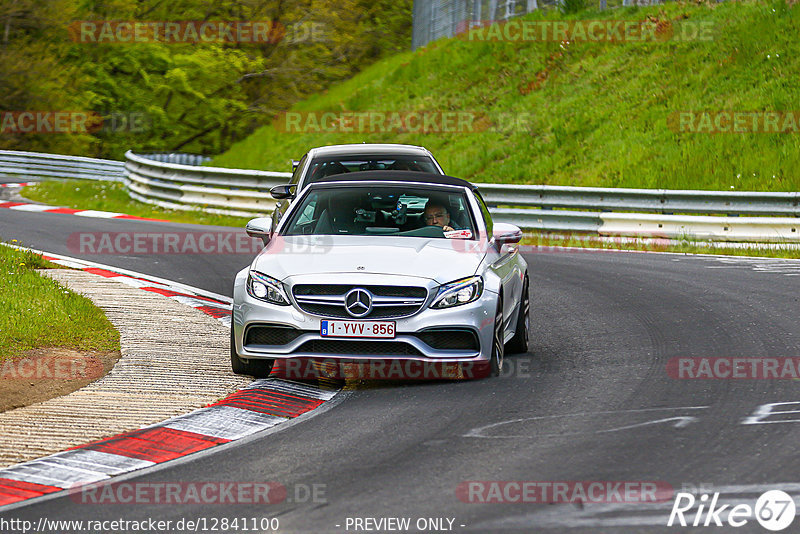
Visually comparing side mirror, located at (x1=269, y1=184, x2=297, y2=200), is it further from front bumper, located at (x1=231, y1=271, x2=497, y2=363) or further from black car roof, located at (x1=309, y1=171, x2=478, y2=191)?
front bumper, located at (x1=231, y1=271, x2=497, y2=363)

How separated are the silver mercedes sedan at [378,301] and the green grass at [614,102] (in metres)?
14.9

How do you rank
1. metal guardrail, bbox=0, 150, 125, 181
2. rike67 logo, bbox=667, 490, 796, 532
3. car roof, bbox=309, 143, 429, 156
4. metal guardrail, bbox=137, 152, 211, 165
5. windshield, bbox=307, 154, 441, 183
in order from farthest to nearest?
metal guardrail, bbox=137, 152, 211, 165 → metal guardrail, bbox=0, 150, 125, 181 → car roof, bbox=309, 143, 429, 156 → windshield, bbox=307, 154, 441, 183 → rike67 logo, bbox=667, 490, 796, 532

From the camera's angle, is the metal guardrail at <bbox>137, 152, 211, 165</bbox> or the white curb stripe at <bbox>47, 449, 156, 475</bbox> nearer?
the white curb stripe at <bbox>47, 449, 156, 475</bbox>

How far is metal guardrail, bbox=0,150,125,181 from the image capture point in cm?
3462

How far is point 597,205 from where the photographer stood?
20.6m

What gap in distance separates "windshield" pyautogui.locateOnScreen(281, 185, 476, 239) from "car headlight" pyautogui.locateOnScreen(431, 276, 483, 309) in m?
1.01

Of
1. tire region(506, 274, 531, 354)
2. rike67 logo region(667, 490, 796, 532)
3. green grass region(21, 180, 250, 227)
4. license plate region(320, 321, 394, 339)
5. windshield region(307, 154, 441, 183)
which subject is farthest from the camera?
green grass region(21, 180, 250, 227)

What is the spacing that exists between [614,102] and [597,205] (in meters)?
8.93

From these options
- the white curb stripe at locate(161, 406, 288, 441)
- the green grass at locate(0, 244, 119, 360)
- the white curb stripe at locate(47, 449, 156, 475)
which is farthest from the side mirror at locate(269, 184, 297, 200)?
the white curb stripe at locate(47, 449, 156, 475)

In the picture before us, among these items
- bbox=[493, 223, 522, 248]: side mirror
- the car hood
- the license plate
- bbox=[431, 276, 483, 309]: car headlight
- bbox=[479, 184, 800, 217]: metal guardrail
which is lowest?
the license plate

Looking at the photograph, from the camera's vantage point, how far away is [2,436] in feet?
22.6

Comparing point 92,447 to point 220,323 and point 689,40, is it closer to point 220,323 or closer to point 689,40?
point 220,323

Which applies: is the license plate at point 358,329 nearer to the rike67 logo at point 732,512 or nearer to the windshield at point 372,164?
the rike67 logo at point 732,512

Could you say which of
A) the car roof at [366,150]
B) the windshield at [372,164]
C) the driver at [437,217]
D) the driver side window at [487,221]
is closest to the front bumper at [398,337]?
the driver side window at [487,221]
